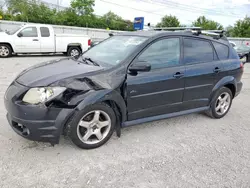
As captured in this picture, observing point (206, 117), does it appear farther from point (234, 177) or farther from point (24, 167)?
point (24, 167)

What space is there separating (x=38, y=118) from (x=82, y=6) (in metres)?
45.9

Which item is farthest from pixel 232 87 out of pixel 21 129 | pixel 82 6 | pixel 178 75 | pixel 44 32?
pixel 82 6

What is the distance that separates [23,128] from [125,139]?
1.45 metres

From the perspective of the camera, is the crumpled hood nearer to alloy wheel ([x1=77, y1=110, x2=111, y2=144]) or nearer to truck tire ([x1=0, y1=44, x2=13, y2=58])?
alloy wheel ([x1=77, y1=110, x2=111, y2=144])

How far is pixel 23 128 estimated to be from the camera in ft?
8.81

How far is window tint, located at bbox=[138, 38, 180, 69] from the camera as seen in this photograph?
10.7 feet

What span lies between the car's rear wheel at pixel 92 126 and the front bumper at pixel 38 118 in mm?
165

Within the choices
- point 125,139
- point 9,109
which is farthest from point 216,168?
point 9,109

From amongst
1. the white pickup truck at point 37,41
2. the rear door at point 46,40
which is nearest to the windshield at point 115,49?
the white pickup truck at point 37,41

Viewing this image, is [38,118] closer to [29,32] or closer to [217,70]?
[217,70]

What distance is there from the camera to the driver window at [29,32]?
10643 mm

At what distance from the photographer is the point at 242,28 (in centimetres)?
4188

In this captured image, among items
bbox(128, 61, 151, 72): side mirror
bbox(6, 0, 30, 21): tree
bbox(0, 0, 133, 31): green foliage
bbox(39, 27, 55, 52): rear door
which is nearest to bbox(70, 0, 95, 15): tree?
bbox(0, 0, 133, 31): green foliage

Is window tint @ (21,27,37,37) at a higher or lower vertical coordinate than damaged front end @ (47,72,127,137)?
higher
